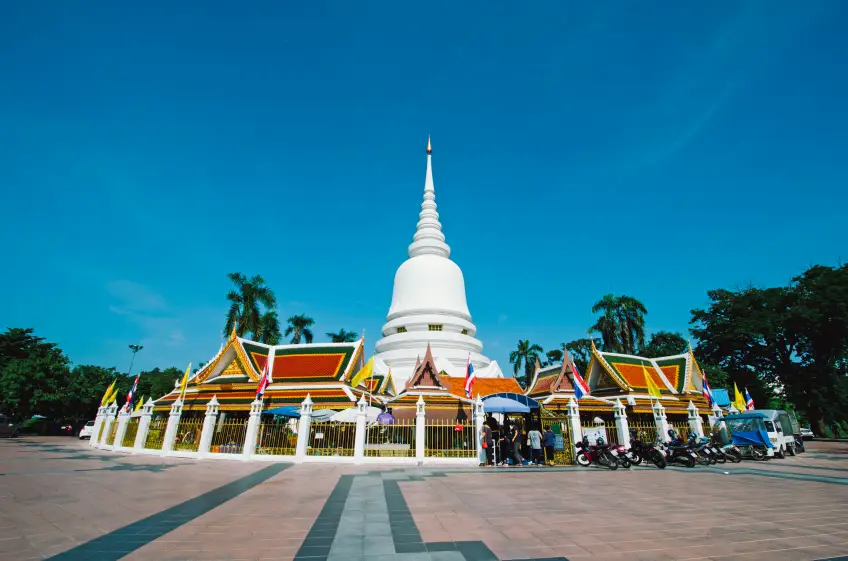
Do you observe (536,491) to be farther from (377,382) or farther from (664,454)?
(377,382)

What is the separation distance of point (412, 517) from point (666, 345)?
51831mm

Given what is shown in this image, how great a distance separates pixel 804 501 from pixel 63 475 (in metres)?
16.2

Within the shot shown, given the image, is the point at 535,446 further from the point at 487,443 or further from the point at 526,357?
the point at 526,357

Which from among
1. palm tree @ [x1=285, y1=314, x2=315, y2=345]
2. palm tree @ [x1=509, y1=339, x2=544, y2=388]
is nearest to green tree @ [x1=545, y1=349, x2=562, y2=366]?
palm tree @ [x1=509, y1=339, x2=544, y2=388]

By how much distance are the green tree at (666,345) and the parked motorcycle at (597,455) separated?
3454cm

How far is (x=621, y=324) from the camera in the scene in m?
38.0

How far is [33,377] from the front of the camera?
30500 millimetres

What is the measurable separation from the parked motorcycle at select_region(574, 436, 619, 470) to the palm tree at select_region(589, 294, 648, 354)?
81.3ft

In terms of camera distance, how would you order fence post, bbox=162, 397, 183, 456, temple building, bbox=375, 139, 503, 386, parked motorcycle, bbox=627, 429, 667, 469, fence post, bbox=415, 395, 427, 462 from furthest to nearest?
temple building, bbox=375, 139, 503, 386
fence post, bbox=162, 397, 183, 456
fence post, bbox=415, 395, 427, 462
parked motorcycle, bbox=627, 429, 667, 469

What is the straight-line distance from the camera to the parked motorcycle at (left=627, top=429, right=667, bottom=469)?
1455 cm

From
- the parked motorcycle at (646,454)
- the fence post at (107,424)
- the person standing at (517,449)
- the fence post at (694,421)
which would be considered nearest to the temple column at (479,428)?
the person standing at (517,449)

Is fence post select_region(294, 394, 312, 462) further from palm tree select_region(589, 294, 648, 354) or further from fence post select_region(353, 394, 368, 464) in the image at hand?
palm tree select_region(589, 294, 648, 354)

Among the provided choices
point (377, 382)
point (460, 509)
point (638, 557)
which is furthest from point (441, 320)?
point (638, 557)

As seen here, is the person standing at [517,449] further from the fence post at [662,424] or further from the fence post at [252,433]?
the fence post at [252,433]
